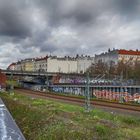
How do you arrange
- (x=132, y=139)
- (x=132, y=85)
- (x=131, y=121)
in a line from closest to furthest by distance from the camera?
(x=132, y=139) → (x=131, y=121) → (x=132, y=85)

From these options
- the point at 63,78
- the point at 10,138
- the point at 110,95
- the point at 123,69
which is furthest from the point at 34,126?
the point at 123,69

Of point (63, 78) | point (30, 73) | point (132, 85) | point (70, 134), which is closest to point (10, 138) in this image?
point (70, 134)

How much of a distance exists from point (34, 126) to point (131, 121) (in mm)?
9678

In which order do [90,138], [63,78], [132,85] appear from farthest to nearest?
[63,78] < [132,85] < [90,138]

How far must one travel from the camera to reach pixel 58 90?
101312mm

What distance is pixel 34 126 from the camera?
1153 cm

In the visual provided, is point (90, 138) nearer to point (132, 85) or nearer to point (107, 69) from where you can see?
point (132, 85)

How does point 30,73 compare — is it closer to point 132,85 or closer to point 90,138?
point 132,85

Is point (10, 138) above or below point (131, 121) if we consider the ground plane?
above

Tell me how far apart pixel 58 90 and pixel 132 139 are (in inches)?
3565

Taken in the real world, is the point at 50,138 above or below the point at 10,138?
below

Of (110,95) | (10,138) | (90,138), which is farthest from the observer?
(110,95)

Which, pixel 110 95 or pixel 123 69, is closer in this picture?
pixel 110 95

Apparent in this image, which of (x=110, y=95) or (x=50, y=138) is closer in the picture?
(x=50, y=138)
